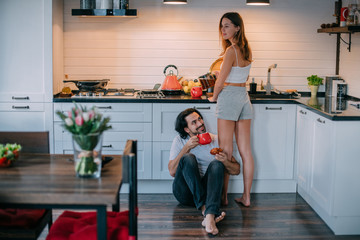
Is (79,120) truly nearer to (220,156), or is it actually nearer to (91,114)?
(91,114)

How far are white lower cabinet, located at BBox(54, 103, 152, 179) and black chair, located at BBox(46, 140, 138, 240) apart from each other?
174cm

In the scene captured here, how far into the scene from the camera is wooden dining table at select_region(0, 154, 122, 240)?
2.14 metres

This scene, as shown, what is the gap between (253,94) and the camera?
489cm

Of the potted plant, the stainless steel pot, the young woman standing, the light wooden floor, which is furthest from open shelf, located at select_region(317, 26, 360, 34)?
the stainless steel pot

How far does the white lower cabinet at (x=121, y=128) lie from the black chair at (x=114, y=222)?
174cm

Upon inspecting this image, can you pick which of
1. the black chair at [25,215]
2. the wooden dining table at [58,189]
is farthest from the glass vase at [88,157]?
the black chair at [25,215]

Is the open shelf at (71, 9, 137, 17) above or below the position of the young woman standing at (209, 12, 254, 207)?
above

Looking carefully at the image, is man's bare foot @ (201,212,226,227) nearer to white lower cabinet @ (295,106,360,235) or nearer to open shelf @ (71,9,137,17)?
white lower cabinet @ (295,106,360,235)

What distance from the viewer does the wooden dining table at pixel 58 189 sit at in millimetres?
2145

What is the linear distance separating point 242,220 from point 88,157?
6.41 feet

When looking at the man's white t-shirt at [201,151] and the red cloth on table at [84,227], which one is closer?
the red cloth on table at [84,227]

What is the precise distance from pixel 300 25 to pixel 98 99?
88.1 inches

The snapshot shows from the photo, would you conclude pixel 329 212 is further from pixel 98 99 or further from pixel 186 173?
pixel 98 99

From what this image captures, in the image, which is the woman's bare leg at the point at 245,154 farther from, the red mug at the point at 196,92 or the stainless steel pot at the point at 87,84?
the stainless steel pot at the point at 87,84
